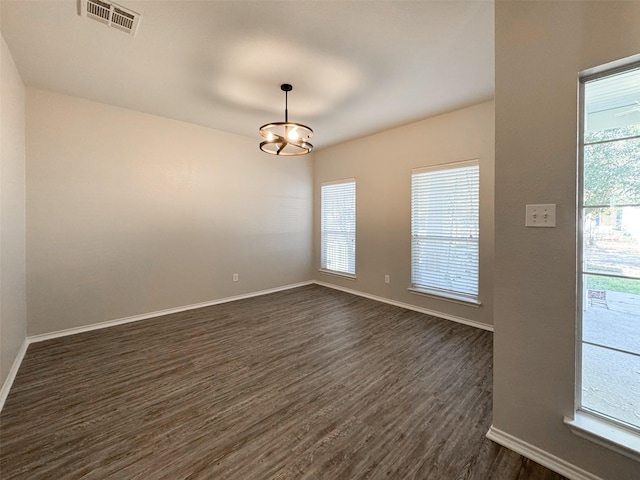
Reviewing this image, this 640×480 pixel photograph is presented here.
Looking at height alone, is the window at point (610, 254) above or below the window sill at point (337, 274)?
above

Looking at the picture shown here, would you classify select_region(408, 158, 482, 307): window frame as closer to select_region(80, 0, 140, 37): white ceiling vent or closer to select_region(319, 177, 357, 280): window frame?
select_region(319, 177, 357, 280): window frame

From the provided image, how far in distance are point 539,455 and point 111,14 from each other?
3871 mm

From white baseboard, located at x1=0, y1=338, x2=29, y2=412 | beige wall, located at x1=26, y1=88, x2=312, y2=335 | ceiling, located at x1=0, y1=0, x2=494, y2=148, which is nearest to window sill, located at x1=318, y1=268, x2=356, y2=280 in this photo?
beige wall, located at x1=26, y1=88, x2=312, y2=335

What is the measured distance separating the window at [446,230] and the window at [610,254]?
2.06 meters

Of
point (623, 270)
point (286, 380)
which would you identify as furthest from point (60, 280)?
point (623, 270)

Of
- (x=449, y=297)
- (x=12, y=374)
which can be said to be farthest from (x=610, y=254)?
(x=12, y=374)

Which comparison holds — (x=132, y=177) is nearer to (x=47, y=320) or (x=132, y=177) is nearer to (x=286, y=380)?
(x=47, y=320)

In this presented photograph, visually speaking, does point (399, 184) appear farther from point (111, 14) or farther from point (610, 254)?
point (111, 14)

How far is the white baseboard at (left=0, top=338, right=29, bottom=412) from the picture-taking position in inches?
77.0

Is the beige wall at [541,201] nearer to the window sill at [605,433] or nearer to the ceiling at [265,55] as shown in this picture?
the window sill at [605,433]

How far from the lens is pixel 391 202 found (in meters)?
4.21

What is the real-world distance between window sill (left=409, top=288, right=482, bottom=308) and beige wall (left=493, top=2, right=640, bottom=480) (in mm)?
1989

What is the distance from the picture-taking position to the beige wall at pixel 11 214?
81.8 inches

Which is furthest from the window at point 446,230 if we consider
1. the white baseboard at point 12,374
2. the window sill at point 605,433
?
the white baseboard at point 12,374
